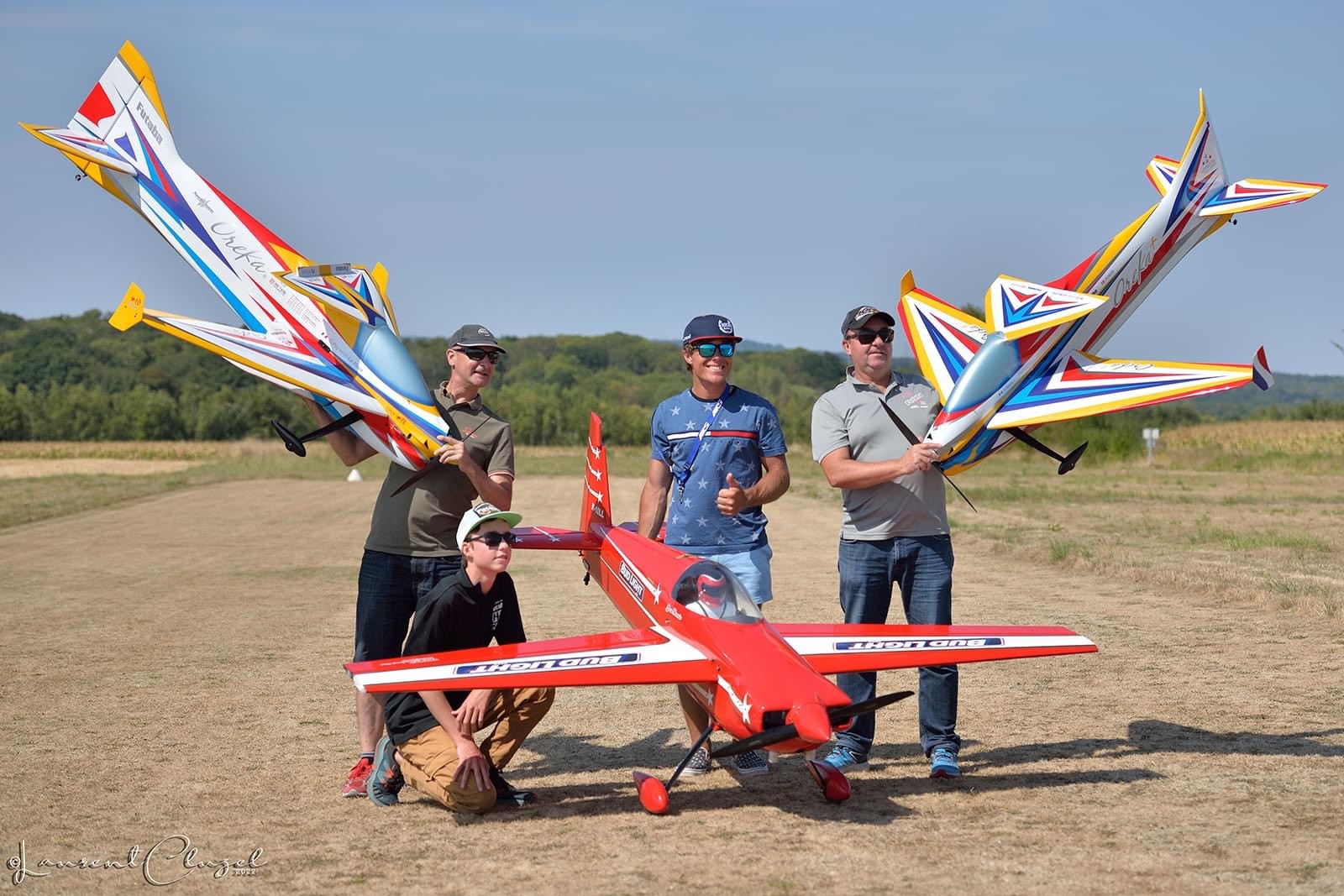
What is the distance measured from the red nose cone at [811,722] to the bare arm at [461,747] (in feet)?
5.25

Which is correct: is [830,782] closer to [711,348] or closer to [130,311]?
[711,348]

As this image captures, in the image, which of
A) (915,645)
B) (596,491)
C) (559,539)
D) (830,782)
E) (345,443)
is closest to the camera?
(830,782)

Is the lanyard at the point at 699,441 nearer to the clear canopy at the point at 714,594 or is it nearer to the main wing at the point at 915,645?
the clear canopy at the point at 714,594

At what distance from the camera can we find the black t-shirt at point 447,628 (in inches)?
253

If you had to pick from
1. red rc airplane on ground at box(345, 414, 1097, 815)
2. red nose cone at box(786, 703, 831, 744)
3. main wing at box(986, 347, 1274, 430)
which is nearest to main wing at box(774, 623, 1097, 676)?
red rc airplane on ground at box(345, 414, 1097, 815)

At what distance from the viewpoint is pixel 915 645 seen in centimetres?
652

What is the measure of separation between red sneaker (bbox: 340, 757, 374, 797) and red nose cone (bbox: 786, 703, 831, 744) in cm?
251

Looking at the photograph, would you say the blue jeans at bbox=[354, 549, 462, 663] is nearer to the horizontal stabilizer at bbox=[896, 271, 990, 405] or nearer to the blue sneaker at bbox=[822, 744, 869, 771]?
the blue sneaker at bbox=[822, 744, 869, 771]

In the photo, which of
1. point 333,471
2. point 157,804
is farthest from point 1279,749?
point 333,471

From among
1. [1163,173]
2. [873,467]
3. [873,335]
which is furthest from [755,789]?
[1163,173]

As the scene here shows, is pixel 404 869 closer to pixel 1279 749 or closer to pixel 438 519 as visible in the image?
pixel 438 519

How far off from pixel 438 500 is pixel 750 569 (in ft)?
6.02

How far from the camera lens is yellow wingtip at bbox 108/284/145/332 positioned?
6496mm

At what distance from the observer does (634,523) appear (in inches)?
338
